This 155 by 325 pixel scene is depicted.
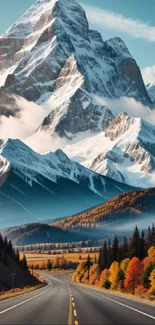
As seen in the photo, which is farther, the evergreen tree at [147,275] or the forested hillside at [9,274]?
the forested hillside at [9,274]

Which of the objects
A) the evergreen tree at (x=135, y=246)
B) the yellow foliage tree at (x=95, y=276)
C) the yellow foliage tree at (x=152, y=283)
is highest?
the evergreen tree at (x=135, y=246)

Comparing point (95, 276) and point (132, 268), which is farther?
point (95, 276)

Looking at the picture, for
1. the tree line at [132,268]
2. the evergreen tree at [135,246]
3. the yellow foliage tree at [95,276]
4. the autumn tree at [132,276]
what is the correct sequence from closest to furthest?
the tree line at [132,268] < the autumn tree at [132,276] < the evergreen tree at [135,246] < the yellow foliage tree at [95,276]

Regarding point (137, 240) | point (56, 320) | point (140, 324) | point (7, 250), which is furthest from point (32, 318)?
point (7, 250)

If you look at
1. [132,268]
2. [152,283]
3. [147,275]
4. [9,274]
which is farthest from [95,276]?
[152,283]

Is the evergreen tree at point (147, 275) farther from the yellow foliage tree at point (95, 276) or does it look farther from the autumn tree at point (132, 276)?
the yellow foliage tree at point (95, 276)

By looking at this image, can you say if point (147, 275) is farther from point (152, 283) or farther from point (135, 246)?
point (135, 246)

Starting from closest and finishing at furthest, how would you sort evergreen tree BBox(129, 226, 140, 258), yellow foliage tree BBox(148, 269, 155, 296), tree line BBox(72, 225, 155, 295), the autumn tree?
1. yellow foliage tree BBox(148, 269, 155, 296)
2. tree line BBox(72, 225, 155, 295)
3. the autumn tree
4. evergreen tree BBox(129, 226, 140, 258)

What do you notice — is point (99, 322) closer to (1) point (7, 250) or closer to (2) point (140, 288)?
(2) point (140, 288)

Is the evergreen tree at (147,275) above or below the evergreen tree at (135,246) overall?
below

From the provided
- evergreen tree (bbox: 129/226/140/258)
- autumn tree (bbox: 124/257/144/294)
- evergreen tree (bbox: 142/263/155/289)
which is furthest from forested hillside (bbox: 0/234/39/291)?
evergreen tree (bbox: 129/226/140/258)

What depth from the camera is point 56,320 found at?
1451 inches

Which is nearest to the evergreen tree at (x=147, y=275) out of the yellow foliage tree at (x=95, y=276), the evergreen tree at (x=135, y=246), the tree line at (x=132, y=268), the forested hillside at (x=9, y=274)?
the tree line at (x=132, y=268)

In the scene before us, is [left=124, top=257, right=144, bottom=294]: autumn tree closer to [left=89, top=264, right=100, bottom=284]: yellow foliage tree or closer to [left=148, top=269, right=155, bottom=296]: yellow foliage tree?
[left=148, top=269, right=155, bottom=296]: yellow foliage tree
